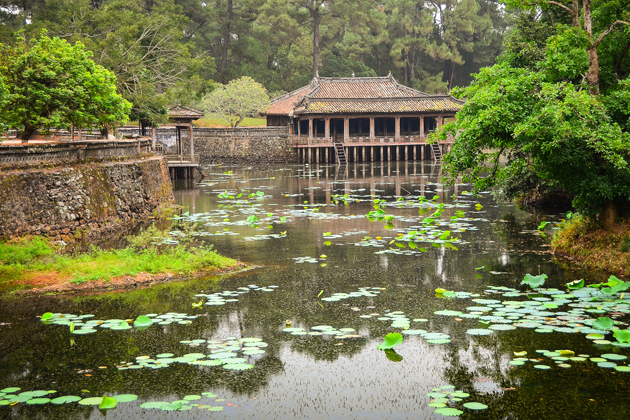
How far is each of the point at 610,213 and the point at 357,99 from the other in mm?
38624

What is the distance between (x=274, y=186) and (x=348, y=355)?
72.0ft

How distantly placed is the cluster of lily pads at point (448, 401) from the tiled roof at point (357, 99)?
4168 centimetres

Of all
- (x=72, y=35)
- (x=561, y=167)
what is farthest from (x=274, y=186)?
(x=561, y=167)

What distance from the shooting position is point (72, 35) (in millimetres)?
29328

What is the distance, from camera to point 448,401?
5.84 m

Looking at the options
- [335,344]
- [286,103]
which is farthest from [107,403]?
[286,103]

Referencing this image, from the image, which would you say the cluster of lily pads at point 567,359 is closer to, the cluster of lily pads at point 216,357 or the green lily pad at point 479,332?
the green lily pad at point 479,332

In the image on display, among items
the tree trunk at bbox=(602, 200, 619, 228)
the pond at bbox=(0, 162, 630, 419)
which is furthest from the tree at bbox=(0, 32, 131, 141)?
the tree trunk at bbox=(602, 200, 619, 228)

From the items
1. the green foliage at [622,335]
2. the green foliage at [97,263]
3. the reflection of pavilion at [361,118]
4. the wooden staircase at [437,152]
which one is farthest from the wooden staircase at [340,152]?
the green foliage at [622,335]

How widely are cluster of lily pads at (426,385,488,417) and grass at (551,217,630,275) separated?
5.73 metres

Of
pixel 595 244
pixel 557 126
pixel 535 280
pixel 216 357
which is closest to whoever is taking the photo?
pixel 216 357

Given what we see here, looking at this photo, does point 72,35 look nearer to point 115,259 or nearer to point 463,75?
point 115,259

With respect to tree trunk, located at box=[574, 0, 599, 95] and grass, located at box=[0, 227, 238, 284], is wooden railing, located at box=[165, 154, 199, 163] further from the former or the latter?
tree trunk, located at box=[574, 0, 599, 95]

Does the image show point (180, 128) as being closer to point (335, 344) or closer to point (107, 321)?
point (107, 321)
